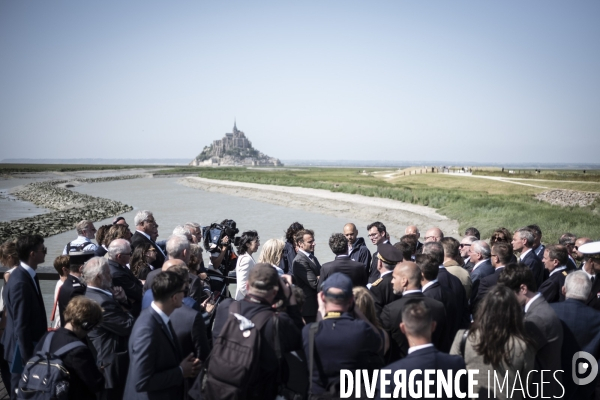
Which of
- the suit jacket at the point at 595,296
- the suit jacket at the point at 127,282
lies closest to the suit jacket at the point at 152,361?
the suit jacket at the point at 127,282

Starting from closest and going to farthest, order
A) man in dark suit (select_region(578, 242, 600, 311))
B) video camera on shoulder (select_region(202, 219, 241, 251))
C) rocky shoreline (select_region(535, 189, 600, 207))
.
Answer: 1. man in dark suit (select_region(578, 242, 600, 311))
2. video camera on shoulder (select_region(202, 219, 241, 251))
3. rocky shoreline (select_region(535, 189, 600, 207))

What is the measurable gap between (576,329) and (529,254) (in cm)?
219

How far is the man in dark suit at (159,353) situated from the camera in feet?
10.3

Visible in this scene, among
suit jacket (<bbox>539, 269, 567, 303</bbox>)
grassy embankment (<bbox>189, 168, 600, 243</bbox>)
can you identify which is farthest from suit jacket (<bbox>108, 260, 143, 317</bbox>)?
grassy embankment (<bbox>189, 168, 600, 243</bbox>)

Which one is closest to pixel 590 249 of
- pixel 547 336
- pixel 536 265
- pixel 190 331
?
pixel 536 265

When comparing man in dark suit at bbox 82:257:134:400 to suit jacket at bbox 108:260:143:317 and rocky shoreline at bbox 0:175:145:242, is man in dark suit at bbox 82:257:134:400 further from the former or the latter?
rocky shoreline at bbox 0:175:145:242

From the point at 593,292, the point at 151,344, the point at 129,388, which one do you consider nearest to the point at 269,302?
the point at 151,344

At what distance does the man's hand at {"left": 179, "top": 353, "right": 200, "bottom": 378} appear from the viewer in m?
3.33

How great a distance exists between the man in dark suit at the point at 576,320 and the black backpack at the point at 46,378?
148 inches

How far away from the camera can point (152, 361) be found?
10.4ft

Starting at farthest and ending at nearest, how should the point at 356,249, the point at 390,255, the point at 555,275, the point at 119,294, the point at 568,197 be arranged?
1. the point at 568,197
2. the point at 356,249
3. the point at 555,275
4. the point at 390,255
5. the point at 119,294

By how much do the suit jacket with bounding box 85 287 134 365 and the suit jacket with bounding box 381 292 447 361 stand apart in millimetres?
2121

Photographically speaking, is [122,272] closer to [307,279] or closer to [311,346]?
[307,279]

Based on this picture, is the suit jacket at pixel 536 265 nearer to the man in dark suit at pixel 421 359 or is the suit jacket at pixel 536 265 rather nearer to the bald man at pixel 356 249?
the bald man at pixel 356 249
